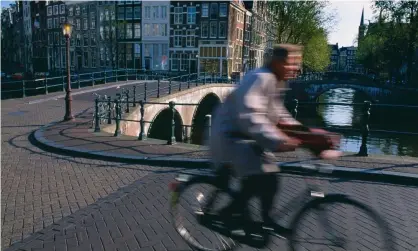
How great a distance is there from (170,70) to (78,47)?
17.8 m

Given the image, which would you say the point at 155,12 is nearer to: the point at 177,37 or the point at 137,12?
the point at 137,12

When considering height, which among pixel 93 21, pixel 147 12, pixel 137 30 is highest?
pixel 147 12

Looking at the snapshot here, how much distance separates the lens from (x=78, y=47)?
55.7 m

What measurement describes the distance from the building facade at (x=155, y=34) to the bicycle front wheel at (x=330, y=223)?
45971 millimetres

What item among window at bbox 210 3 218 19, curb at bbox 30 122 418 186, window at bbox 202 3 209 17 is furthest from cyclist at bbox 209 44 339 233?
window at bbox 202 3 209 17

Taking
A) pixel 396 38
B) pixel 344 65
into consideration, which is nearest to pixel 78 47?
pixel 396 38

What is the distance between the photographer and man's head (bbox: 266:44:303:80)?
2.82 metres

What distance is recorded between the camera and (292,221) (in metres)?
2.89

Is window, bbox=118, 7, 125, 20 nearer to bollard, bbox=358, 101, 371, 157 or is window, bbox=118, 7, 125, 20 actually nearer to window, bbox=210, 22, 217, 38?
window, bbox=210, 22, 217, 38

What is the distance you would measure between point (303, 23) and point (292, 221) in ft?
131

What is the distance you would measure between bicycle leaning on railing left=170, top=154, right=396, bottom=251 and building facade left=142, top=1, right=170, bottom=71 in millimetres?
45432

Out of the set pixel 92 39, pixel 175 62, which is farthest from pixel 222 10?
pixel 92 39

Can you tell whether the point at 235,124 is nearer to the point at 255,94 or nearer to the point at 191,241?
the point at 255,94

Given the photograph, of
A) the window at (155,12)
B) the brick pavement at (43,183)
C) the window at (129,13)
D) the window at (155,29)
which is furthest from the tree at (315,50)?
the brick pavement at (43,183)
